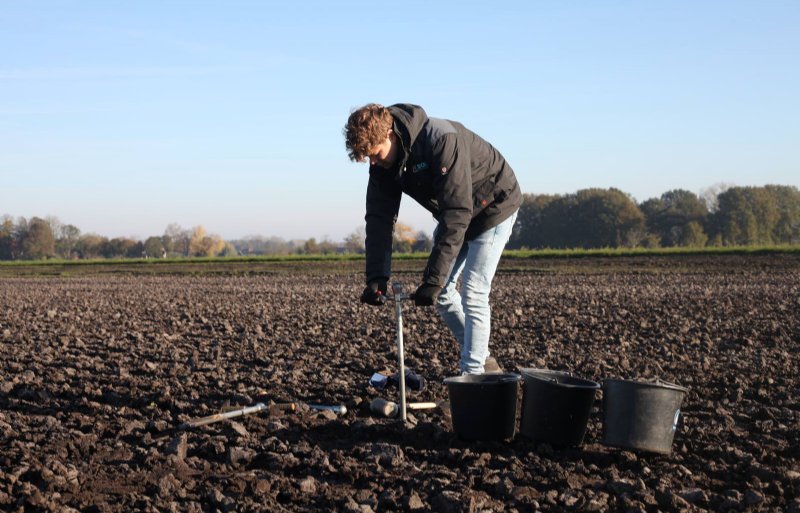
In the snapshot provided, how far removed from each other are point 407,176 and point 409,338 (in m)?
5.22

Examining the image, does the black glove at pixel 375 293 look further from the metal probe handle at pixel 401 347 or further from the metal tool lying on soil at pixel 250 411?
the metal tool lying on soil at pixel 250 411

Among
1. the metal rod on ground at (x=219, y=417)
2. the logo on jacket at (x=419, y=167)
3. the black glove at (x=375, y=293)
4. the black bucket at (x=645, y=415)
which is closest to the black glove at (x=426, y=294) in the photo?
the black glove at (x=375, y=293)

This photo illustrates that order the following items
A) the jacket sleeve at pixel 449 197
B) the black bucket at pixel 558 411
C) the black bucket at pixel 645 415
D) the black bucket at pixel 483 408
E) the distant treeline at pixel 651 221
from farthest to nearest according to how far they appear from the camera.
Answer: the distant treeline at pixel 651 221 < the jacket sleeve at pixel 449 197 < the black bucket at pixel 483 408 < the black bucket at pixel 558 411 < the black bucket at pixel 645 415

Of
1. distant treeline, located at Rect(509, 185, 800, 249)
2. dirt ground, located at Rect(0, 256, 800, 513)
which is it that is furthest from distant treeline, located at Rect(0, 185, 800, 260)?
dirt ground, located at Rect(0, 256, 800, 513)

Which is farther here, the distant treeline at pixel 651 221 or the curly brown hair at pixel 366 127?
the distant treeline at pixel 651 221

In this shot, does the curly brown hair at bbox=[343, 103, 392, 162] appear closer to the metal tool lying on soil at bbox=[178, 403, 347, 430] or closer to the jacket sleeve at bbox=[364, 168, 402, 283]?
the jacket sleeve at bbox=[364, 168, 402, 283]

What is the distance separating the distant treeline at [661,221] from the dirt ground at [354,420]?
206 feet

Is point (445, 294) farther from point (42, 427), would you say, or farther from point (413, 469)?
point (42, 427)

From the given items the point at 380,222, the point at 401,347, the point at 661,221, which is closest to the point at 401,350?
the point at 401,347

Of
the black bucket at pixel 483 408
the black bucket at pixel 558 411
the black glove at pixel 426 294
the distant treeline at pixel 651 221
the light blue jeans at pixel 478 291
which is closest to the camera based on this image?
the black bucket at pixel 558 411

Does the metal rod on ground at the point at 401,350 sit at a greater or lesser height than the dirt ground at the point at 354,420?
greater

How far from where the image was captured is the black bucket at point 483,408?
17.9 feet

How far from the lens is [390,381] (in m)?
7.23

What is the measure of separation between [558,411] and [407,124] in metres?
1.96
